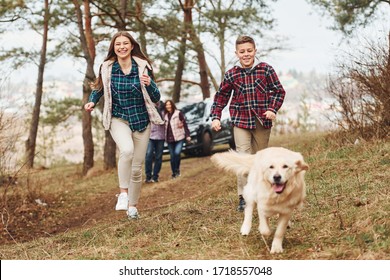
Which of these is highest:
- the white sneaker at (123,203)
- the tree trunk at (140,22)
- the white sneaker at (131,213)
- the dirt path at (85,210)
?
the tree trunk at (140,22)

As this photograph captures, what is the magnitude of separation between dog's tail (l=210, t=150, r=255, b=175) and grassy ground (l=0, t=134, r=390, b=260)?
0.55 metres

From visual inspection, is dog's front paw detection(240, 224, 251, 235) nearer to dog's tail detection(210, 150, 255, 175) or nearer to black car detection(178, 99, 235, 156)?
dog's tail detection(210, 150, 255, 175)

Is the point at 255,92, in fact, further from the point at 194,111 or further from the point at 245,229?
the point at 194,111

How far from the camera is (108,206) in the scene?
9.76m

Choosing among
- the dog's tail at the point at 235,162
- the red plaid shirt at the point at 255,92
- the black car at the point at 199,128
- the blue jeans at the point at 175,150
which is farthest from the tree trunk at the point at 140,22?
the dog's tail at the point at 235,162

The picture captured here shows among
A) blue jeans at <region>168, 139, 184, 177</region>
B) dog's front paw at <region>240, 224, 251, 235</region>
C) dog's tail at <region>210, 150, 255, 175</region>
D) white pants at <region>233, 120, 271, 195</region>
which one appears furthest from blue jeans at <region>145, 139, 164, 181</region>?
dog's front paw at <region>240, 224, 251, 235</region>

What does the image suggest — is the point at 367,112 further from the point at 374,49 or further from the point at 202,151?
the point at 202,151

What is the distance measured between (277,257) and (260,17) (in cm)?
1405

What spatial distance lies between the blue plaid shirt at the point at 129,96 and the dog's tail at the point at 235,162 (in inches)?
48.7

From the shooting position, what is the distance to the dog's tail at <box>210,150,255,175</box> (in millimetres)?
4727

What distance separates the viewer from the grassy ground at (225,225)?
416cm

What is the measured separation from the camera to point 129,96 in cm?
576

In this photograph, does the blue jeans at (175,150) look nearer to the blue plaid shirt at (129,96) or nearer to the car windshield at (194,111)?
the car windshield at (194,111)
